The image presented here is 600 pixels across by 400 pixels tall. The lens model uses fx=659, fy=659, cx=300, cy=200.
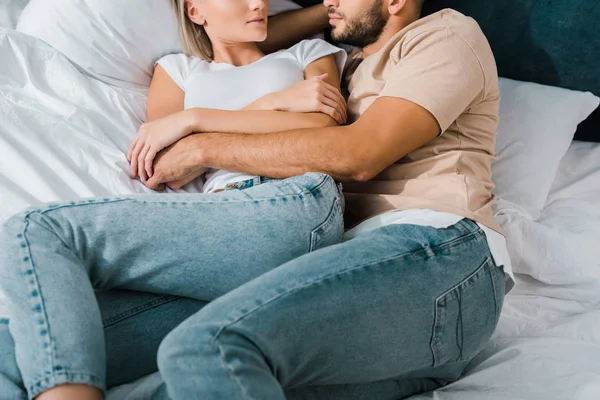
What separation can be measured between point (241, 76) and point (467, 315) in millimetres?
863

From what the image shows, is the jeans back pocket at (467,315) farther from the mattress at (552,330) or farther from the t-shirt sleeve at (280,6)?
the t-shirt sleeve at (280,6)

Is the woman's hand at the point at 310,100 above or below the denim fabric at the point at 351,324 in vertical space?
above

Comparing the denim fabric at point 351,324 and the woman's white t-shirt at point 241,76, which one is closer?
the denim fabric at point 351,324

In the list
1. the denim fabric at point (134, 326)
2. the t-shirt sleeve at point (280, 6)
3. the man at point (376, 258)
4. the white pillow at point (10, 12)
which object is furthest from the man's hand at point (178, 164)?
the white pillow at point (10, 12)

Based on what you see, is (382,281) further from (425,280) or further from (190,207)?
(190,207)

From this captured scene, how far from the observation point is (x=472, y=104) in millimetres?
1448

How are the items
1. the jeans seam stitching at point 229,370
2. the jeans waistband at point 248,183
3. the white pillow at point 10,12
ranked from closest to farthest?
1. the jeans seam stitching at point 229,370
2. the jeans waistband at point 248,183
3. the white pillow at point 10,12

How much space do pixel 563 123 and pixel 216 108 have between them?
0.96 m

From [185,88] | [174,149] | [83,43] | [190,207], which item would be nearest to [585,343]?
[190,207]

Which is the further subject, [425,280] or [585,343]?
[585,343]

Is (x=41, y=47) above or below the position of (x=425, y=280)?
above

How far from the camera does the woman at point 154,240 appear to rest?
3.37ft

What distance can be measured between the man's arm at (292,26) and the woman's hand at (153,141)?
0.51 m

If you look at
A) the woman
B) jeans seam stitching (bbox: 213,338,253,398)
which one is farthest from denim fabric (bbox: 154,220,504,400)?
the woman
